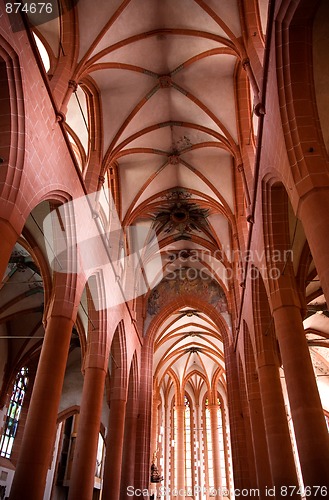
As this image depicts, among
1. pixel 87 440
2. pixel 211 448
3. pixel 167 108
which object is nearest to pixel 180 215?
pixel 167 108

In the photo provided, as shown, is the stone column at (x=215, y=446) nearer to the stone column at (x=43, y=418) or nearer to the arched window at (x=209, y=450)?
the arched window at (x=209, y=450)

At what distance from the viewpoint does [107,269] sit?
13320 mm

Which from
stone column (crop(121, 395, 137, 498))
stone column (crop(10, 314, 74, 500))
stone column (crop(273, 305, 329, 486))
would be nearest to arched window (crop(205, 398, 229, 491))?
stone column (crop(121, 395, 137, 498))

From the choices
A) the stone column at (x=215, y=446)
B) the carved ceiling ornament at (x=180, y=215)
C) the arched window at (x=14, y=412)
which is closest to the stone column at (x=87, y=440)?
the carved ceiling ornament at (x=180, y=215)

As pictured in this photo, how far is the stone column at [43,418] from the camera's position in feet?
23.7

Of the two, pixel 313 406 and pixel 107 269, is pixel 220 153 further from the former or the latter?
pixel 313 406

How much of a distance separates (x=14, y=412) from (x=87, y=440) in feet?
36.6

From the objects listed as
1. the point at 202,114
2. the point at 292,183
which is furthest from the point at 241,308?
the point at 292,183

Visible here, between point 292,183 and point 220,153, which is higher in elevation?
point 220,153

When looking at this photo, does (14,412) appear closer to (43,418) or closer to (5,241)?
(43,418)

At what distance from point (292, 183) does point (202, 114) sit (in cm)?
818

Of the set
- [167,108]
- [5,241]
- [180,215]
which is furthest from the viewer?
[180,215]

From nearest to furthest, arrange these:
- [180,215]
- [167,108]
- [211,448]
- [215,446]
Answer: [167,108]
[180,215]
[215,446]
[211,448]

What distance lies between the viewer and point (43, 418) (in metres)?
7.91
